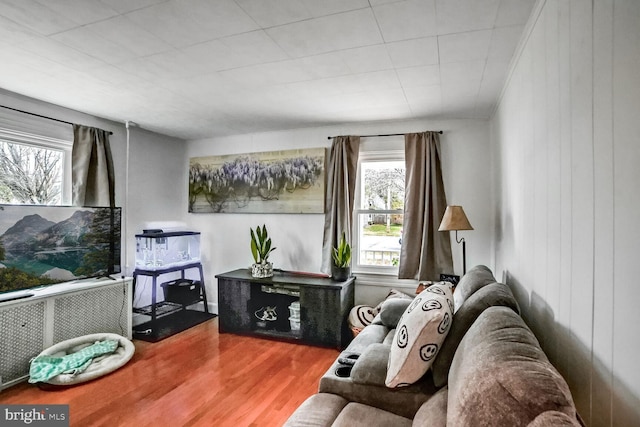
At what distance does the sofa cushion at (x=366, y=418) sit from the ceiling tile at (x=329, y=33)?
1.89 metres

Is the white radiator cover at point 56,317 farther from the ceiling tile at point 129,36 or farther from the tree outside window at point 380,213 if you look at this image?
the tree outside window at point 380,213

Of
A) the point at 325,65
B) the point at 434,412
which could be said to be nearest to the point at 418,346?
the point at 434,412

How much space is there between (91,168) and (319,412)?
3343 millimetres

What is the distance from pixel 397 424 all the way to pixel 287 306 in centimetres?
235

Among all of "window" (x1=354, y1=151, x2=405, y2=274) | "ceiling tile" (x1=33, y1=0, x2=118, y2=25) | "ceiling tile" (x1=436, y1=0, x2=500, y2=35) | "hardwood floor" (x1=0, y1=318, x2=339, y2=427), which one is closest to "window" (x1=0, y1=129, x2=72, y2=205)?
"hardwood floor" (x1=0, y1=318, x2=339, y2=427)

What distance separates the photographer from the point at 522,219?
1.97 m

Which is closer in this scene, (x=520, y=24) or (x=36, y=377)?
(x=520, y=24)

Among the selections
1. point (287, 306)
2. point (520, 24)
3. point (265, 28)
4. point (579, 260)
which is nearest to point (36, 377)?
point (287, 306)

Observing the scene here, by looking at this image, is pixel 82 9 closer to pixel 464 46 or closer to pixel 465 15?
pixel 465 15

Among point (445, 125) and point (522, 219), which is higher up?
point (445, 125)

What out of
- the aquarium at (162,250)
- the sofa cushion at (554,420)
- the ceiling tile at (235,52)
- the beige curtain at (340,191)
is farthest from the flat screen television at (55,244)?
the sofa cushion at (554,420)

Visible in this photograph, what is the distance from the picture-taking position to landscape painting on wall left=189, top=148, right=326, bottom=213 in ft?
12.4

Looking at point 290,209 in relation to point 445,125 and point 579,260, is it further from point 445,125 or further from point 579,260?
point 579,260

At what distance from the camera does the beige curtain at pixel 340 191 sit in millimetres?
3562
